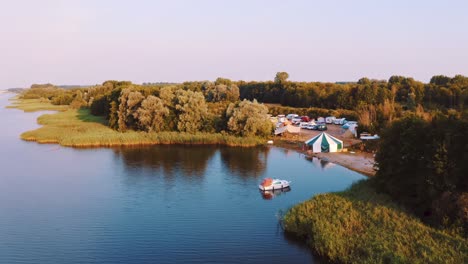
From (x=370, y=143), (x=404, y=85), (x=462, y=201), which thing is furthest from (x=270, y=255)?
(x=404, y=85)

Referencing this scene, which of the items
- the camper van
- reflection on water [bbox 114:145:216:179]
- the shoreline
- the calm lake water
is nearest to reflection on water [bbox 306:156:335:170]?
the calm lake water

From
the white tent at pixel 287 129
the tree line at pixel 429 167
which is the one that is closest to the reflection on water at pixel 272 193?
the tree line at pixel 429 167

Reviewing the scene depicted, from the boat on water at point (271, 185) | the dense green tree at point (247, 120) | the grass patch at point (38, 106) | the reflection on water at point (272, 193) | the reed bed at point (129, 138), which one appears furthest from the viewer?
the grass patch at point (38, 106)

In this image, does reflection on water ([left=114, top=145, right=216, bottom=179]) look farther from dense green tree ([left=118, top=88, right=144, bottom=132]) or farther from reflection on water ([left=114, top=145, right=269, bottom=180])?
dense green tree ([left=118, top=88, right=144, bottom=132])

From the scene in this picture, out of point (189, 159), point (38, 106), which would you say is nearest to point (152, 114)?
point (189, 159)

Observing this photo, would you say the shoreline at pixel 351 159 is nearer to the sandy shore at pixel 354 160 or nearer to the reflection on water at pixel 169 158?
the sandy shore at pixel 354 160

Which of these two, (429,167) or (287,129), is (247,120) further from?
(429,167)

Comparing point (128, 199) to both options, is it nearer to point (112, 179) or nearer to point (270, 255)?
point (112, 179)

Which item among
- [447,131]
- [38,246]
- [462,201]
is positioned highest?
[447,131]
